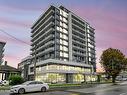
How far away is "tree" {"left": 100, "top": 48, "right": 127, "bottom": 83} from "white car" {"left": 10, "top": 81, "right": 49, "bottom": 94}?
146 feet

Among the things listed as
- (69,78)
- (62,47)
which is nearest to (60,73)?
(69,78)

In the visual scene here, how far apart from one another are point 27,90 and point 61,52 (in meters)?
74.6

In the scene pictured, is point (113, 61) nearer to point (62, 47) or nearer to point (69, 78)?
point (69, 78)

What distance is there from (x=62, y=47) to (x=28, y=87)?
75962mm

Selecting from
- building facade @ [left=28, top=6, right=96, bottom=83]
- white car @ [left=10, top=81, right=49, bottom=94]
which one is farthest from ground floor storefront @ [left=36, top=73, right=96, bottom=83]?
white car @ [left=10, top=81, right=49, bottom=94]

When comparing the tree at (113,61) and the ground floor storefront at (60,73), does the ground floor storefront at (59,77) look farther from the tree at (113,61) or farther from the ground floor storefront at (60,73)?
the tree at (113,61)

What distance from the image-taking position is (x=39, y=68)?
92750 mm

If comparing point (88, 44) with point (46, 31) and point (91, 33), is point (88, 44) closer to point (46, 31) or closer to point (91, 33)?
point (91, 33)

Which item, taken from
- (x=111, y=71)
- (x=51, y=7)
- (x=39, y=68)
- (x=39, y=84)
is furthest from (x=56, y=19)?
(x=39, y=84)

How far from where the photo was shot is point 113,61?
7181 centimetres

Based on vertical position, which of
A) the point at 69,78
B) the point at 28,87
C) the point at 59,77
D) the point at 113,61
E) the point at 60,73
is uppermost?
the point at 113,61

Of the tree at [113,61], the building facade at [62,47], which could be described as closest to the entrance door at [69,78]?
the building facade at [62,47]

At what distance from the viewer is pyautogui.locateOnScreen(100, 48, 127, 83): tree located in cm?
7138

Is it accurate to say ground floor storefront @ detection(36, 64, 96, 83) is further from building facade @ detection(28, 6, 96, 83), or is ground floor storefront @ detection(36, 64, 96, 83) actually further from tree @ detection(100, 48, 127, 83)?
tree @ detection(100, 48, 127, 83)
